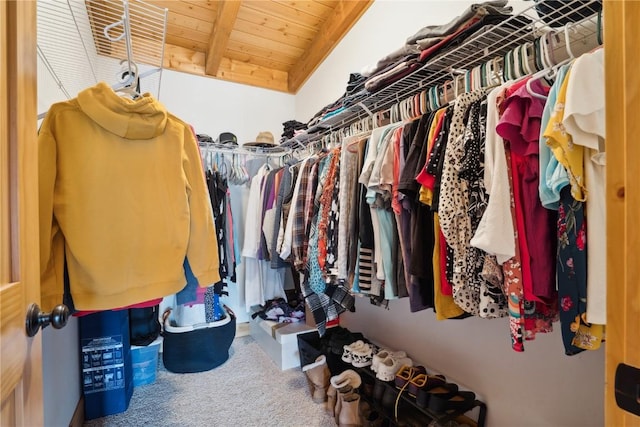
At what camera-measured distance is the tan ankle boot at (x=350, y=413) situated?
142 cm

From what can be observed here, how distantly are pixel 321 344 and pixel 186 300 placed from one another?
1136mm

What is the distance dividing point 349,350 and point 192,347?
3.69 ft

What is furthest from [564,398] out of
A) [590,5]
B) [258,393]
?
[258,393]

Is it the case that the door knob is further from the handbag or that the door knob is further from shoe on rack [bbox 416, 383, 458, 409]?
the handbag

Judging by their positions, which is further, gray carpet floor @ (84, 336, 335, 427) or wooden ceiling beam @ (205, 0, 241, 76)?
wooden ceiling beam @ (205, 0, 241, 76)

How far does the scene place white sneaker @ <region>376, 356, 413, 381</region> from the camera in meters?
1.43

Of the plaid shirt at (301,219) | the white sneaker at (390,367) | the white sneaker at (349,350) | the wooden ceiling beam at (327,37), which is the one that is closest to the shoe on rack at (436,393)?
the white sneaker at (390,367)

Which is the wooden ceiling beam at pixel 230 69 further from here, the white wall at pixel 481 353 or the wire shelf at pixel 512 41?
the wire shelf at pixel 512 41

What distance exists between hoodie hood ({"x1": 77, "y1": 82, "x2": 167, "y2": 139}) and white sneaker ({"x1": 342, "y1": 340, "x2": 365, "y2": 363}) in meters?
1.45

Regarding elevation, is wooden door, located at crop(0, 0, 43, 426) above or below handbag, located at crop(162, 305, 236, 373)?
above

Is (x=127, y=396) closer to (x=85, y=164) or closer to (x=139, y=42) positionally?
(x=85, y=164)

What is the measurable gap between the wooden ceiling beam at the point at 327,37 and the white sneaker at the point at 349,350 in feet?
7.31

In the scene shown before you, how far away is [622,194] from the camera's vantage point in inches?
14.9

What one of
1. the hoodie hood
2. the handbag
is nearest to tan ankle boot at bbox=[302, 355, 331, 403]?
the handbag
